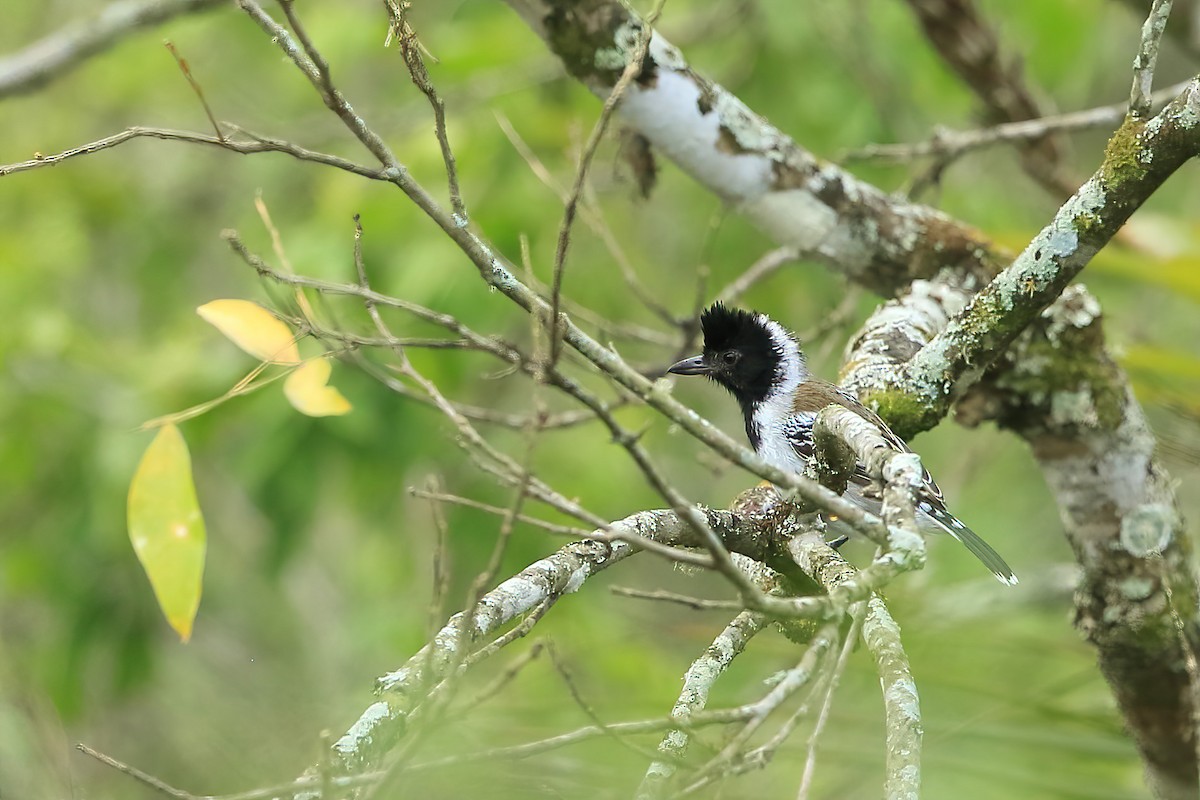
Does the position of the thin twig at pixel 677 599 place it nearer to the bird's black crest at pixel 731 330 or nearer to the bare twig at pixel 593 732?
the bare twig at pixel 593 732

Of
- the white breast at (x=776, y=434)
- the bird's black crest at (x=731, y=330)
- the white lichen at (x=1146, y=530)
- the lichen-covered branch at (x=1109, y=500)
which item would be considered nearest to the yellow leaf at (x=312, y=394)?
the bird's black crest at (x=731, y=330)

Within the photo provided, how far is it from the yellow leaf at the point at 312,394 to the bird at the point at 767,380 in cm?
132

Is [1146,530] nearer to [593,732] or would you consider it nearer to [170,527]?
[593,732]

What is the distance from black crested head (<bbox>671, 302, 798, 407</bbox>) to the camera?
403 centimetres

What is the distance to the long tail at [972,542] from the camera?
3396 millimetres

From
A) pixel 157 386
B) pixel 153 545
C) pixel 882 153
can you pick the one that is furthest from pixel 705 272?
Result: pixel 157 386

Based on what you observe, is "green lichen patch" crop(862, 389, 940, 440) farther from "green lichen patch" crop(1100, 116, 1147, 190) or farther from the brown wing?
"green lichen patch" crop(1100, 116, 1147, 190)

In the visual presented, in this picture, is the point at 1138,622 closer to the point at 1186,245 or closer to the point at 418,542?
the point at 1186,245

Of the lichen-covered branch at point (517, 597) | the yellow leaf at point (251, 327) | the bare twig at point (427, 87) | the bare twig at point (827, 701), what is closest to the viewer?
the bare twig at point (827, 701)

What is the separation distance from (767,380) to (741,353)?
0.21 m

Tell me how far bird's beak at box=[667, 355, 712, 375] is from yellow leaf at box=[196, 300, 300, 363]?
1.53 meters

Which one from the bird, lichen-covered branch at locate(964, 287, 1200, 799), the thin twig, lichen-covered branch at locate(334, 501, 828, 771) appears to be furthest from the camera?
the bird

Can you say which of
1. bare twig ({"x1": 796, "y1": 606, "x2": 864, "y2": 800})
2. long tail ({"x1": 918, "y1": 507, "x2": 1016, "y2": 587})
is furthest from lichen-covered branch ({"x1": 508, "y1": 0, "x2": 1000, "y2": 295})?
bare twig ({"x1": 796, "y1": 606, "x2": 864, "y2": 800})

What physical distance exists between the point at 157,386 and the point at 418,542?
10.9 ft
